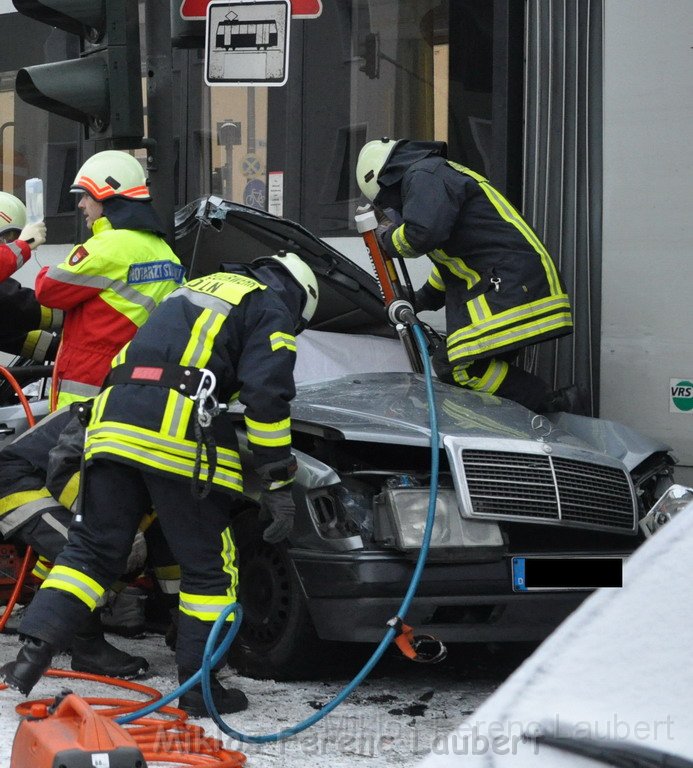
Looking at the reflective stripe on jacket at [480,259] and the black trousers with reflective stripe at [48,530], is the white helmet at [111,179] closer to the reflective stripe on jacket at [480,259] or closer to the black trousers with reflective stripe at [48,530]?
the reflective stripe on jacket at [480,259]

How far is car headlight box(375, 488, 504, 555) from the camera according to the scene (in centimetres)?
436

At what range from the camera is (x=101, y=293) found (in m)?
5.29

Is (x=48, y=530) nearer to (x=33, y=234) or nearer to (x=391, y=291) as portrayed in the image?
(x=33, y=234)

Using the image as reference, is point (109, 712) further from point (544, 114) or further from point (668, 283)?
point (544, 114)

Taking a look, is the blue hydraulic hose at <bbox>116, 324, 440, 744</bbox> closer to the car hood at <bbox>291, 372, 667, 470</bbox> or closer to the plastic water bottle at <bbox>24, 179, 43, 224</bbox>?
the car hood at <bbox>291, 372, 667, 470</bbox>

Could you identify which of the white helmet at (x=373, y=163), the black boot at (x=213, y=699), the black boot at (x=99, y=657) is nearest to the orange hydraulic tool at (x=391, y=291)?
the white helmet at (x=373, y=163)

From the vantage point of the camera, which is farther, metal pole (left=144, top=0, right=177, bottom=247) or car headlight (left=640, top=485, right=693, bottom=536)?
metal pole (left=144, top=0, right=177, bottom=247)

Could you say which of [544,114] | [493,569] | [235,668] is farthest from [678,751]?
[544,114]

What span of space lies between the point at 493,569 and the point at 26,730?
6.01ft

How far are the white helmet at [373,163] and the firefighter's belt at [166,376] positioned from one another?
219 cm

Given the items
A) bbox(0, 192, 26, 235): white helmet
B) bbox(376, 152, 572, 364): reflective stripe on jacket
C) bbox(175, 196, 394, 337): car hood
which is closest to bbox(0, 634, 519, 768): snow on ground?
bbox(376, 152, 572, 364): reflective stripe on jacket

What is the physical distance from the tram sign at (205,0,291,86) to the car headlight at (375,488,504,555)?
236 centimetres

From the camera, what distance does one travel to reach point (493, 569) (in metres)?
4.42

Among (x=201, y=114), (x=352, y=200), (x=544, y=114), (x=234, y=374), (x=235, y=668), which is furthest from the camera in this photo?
(x=201, y=114)
